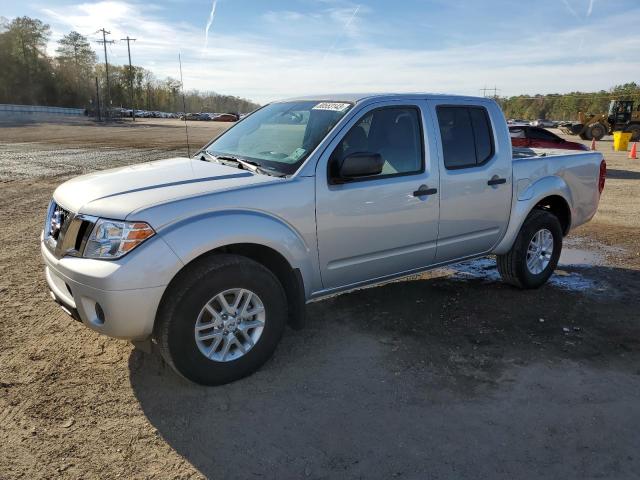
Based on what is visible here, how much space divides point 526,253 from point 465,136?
1426mm

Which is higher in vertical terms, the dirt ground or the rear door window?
the rear door window

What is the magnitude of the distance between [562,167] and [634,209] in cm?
559

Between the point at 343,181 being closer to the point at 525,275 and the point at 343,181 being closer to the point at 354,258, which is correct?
the point at 354,258

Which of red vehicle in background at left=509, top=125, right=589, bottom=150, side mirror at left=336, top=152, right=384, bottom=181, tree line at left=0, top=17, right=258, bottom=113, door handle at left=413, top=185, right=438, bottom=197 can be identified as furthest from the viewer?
tree line at left=0, top=17, right=258, bottom=113

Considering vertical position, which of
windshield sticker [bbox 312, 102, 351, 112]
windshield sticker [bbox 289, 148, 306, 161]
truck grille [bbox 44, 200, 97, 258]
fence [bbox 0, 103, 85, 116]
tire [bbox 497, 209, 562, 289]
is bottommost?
tire [bbox 497, 209, 562, 289]

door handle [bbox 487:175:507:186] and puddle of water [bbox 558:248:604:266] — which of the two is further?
puddle of water [bbox 558:248:604:266]

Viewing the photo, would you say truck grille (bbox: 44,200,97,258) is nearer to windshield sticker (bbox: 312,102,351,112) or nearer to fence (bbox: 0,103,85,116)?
windshield sticker (bbox: 312,102,351,112)

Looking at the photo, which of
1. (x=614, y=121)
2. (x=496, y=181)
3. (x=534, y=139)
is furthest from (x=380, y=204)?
(x=614, y=121)

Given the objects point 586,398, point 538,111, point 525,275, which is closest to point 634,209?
point 525,275

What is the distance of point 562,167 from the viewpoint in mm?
5453

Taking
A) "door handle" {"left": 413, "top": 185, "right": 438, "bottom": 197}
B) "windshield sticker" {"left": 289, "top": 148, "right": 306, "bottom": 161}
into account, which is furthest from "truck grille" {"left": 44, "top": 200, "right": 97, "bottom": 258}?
"door handle" {"left": 413, "top": 185, "right": 438, "bottom": 197}

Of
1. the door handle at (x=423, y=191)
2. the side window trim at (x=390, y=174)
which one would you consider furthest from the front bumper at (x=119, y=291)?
the door handle at (x=423, y=191)

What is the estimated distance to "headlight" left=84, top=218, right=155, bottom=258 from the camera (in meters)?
3.07

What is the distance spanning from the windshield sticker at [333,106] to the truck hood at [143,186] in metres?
0.87
